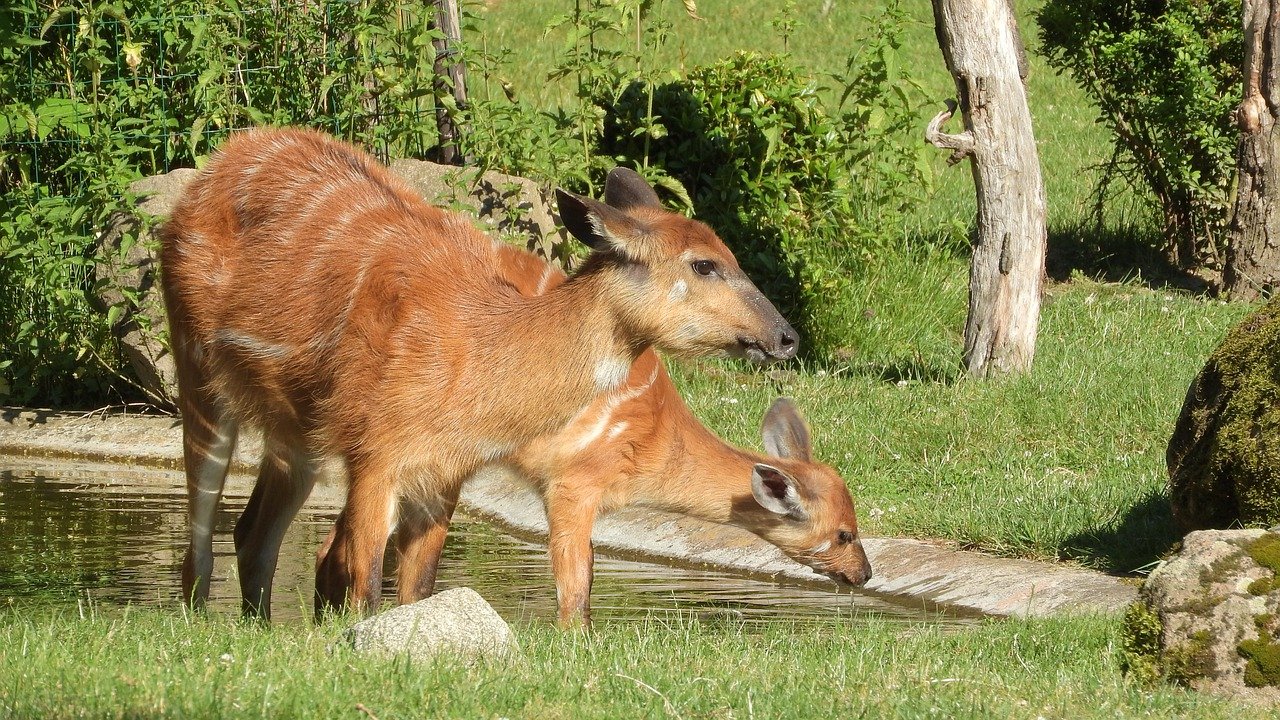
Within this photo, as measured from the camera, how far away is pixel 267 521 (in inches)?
285

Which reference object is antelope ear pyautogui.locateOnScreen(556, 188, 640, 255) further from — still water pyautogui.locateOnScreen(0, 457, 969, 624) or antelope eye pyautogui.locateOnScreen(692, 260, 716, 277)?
still water pyautogui.locateOnScreen(0, 457, 969, 624)

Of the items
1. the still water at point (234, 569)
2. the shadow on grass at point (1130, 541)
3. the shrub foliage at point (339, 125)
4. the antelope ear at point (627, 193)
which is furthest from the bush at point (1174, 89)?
the antelope ear at point (627, 193)

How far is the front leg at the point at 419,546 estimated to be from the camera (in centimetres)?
693

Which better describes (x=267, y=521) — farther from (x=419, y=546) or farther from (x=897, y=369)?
(x=897, y=369)

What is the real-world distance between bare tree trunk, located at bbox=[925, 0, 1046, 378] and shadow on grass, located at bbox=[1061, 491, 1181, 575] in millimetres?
2579

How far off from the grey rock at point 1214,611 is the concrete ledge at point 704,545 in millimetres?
1265

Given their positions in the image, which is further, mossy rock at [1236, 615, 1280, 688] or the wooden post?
the wooden post

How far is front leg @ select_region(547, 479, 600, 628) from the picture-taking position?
21.4 ft

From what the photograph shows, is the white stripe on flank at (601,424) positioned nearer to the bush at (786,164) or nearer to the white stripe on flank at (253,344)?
the white stripe on flank at (253,344)

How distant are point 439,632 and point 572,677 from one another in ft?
2.11

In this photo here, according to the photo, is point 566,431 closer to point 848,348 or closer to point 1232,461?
point 1232,461

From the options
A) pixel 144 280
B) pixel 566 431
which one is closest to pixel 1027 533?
pixel 566 431

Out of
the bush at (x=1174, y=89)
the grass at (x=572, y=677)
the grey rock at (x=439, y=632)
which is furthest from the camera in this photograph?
the bush at (x=1174, y=89)

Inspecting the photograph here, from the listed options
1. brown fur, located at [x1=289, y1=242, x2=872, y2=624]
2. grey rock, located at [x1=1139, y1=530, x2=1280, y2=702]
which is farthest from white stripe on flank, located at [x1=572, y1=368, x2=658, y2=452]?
grey rock, located at [x1=1139, y1=530, x2=1280, y2=702]
